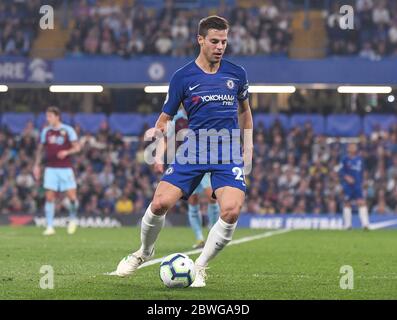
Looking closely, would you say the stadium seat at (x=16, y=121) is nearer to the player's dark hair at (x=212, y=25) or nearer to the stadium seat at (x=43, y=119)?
the stadium seat at (x=43, y=119)

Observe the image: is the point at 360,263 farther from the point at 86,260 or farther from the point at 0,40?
the point at 0,40

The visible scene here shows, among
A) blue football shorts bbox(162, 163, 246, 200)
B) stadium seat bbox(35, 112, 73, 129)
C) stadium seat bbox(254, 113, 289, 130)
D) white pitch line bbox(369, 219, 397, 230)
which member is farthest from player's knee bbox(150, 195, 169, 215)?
stadium seat bbox(35, 112, 73, 129)

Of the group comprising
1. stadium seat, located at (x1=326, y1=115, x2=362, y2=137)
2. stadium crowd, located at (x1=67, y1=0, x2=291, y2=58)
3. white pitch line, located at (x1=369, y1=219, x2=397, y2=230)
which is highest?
stadium crowd, located at (x1=67, y1=0, x2=291, y2=58)

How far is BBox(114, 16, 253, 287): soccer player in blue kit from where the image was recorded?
29.9 ft

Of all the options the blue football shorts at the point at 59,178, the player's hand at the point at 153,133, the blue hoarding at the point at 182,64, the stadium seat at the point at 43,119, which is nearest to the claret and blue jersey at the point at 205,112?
the player's hand at the point at 153,133

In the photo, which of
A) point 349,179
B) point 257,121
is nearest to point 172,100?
point 349,179

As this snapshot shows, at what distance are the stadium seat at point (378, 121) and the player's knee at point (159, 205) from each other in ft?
63.7

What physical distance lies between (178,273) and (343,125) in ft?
64.9

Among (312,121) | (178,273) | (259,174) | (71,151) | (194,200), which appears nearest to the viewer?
(178,273)

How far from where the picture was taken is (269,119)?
2822 centimetres

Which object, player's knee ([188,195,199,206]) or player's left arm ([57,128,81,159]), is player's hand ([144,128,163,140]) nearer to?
player's knee ([188,195,199,206])

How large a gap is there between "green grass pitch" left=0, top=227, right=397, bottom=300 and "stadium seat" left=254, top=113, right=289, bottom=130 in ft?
32.8

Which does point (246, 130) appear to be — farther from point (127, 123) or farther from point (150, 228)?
point (127, 123)

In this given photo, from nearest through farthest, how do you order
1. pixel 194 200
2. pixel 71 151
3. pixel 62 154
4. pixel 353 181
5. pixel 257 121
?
pixel 194 200 → pixel 71 151 → pixel 62 154 → pixel 353 181 → pixel 257 121
